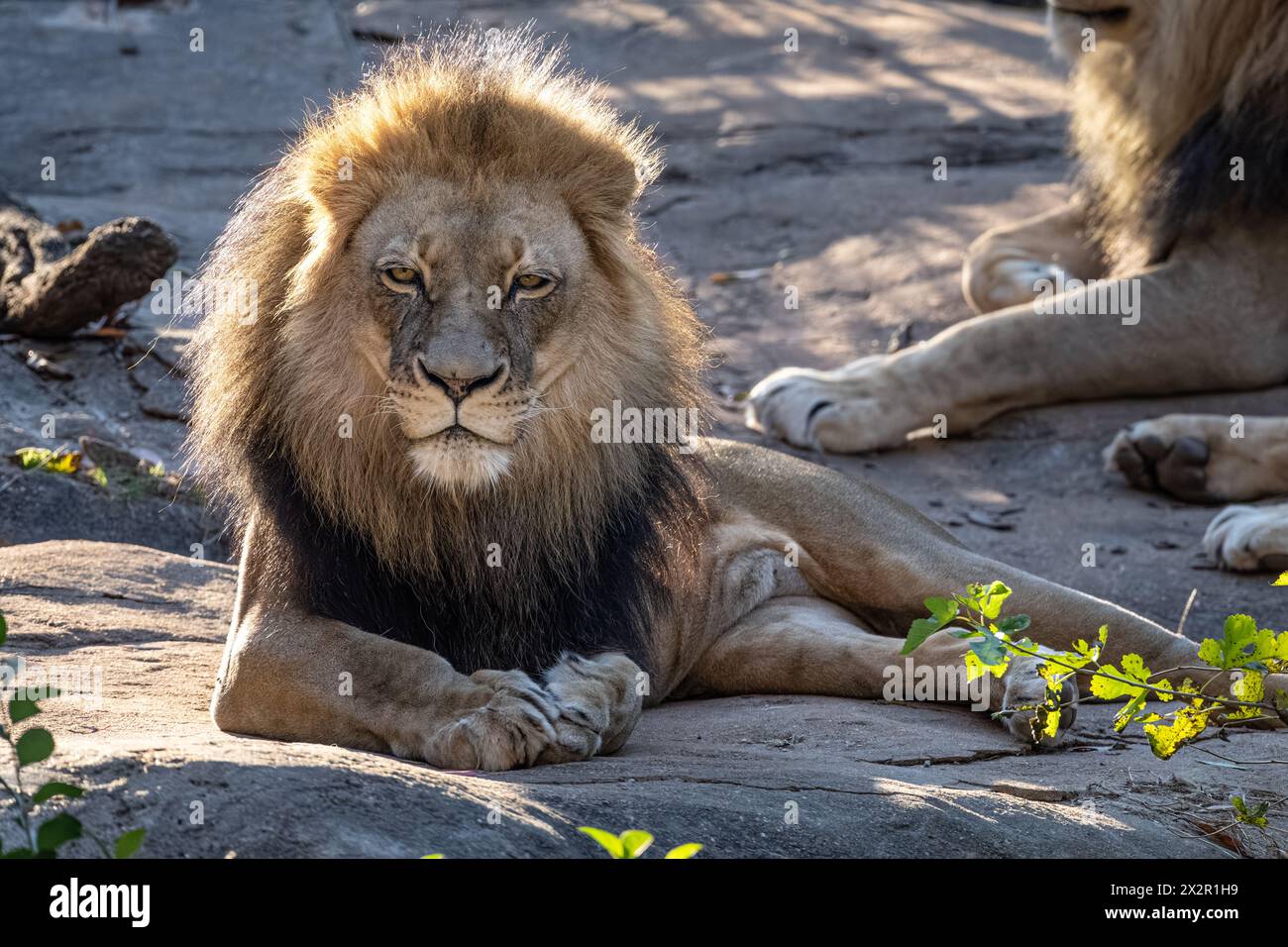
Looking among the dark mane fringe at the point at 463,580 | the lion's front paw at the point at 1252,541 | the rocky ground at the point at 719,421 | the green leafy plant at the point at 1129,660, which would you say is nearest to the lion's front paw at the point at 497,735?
the rocky ground at the point at 719,421

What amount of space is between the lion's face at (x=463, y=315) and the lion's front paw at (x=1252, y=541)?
108 inches

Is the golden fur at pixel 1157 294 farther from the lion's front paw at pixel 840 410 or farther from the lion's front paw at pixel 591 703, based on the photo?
the lion's front paw at pixel 591 703

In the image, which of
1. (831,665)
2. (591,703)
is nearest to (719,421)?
(831,665)

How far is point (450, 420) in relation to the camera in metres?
3.47

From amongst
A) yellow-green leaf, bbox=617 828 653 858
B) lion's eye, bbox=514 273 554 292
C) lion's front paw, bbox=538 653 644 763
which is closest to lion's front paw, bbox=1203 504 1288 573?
lion's front paw, bbox=538 653 644 763

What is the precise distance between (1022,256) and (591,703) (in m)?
4.82

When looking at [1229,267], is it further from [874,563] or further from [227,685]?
[227,685]

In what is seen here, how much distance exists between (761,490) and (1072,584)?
50.9 inches

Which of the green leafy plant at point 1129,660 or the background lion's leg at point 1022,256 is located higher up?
the background lion's leg at point 1022,256

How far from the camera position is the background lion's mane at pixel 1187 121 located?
654 cm

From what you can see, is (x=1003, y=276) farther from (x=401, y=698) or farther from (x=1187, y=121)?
(x=401, y=698)

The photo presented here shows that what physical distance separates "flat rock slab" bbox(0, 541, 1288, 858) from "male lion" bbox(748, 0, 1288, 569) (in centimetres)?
255

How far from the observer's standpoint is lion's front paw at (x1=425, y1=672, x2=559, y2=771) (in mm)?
3275

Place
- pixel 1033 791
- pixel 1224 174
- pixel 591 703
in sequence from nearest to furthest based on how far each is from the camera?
pixel 1033 791 < pixel 591 703 < pixel 1224 174
